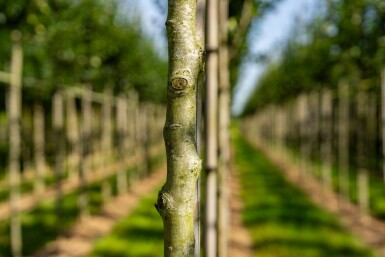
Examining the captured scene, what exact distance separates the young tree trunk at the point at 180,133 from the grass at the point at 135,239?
595 cm

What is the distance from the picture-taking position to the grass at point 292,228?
25.0ft

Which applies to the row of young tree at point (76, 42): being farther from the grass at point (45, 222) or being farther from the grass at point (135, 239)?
the grass at point (135, 239)

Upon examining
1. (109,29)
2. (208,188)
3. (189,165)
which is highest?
(109,29)

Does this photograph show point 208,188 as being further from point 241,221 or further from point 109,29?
point 109,29

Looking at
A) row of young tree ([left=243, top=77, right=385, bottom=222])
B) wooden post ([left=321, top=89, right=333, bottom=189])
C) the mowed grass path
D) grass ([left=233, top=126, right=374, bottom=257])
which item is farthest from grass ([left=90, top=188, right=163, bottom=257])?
wooden post ([left=321, top=89, right=333, bottom=189])

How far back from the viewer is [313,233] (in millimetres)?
8680

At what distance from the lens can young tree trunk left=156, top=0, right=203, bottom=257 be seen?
161 centimetres

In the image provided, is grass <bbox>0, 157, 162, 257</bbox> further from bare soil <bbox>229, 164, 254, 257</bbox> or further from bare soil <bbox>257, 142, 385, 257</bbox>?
bare soil <bbox>257, 142, 385, 257</bbox>

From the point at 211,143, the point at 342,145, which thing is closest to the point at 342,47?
the point at 342,145

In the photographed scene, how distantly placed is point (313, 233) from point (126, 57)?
7.28m

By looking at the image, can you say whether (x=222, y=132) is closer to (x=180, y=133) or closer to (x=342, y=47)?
(x=180, y=133)

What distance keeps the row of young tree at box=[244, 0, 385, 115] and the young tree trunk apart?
9.83m

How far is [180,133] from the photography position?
63.1 inches

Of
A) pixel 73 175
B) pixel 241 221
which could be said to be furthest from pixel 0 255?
pixel 73 175
